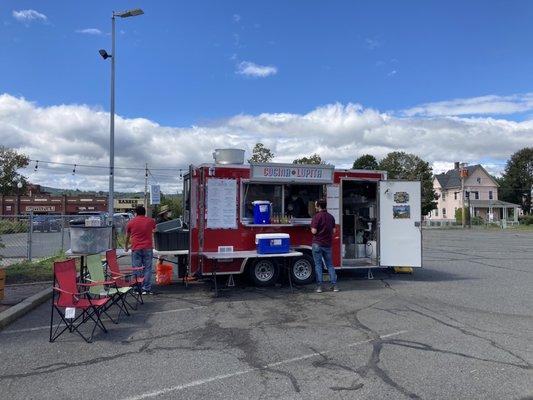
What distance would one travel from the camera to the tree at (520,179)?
91.3 meters

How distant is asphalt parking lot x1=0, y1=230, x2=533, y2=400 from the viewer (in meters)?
4.64

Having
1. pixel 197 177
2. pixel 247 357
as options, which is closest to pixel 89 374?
pixel 247 357

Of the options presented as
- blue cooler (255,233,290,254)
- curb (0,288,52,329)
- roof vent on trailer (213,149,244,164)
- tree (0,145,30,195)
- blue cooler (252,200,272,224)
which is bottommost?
curb (0,288,52,329)

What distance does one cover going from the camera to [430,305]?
8648 mm

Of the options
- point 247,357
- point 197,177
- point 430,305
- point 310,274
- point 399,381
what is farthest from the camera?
point 310,274

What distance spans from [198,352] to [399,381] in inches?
91.7

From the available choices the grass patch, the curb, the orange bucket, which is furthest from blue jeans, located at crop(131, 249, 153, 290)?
the grass patch

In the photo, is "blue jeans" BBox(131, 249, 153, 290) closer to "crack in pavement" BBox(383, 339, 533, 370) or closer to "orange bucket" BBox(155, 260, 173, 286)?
"orange bucket" BBox(155, 260, 173, 286)

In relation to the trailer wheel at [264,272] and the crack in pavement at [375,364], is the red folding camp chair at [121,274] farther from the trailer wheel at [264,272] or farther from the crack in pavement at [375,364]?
the crack in pavement at [375,364]

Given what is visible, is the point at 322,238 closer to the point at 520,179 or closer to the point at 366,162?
the point at 366,162

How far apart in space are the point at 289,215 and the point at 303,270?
50.1 inches

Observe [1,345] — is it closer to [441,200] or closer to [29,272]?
[29,272]

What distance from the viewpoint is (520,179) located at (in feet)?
300

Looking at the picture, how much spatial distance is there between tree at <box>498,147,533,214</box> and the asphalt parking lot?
92.3 metres
